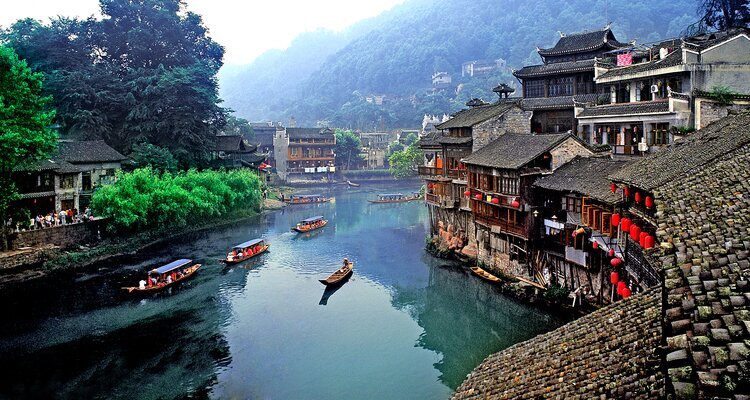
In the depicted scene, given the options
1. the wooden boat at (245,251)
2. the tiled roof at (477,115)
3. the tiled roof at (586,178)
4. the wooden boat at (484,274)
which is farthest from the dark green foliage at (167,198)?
the tiled roof at (586,178)

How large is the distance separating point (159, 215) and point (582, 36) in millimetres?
35474

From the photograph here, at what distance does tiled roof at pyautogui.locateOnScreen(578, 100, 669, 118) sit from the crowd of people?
34439 mm

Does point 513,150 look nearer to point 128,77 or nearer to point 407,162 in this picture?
point 128,77

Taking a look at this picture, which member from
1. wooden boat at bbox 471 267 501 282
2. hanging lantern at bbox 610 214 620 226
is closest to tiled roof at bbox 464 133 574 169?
wooden boat at bbox 471 267 501 282

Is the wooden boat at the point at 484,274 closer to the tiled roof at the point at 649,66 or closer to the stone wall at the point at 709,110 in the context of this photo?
the stone wall at the point at 709,110

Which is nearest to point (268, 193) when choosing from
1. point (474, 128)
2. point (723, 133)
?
point (474, 128)

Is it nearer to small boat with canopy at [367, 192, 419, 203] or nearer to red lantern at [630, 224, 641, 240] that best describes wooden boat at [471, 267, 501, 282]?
red lantern at [630, 224, 641, 240]

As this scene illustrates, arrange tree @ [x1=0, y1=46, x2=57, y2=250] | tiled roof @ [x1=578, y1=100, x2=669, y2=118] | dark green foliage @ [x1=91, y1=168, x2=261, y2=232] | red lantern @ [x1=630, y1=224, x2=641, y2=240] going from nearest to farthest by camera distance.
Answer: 1. red lantern @ [x1=630, y1=224, x2=641, y2=240]
2. tiled roof @ [x1=578, y1=100, x2=669, y2=118]
3. tree @ [x1=0, y1=46, x2=57, y2=250]
4. dark green foliage @ [x1=91, y1=168, x2=261, y2=232]

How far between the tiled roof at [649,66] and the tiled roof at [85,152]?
1530 inches

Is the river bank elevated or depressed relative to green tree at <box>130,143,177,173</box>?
depressed

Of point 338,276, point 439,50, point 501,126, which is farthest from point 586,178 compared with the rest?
point 439,50

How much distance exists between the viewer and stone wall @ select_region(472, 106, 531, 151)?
38.5 meters

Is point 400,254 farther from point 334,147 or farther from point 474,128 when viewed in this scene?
point 334,147

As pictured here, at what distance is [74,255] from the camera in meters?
38.4
